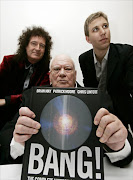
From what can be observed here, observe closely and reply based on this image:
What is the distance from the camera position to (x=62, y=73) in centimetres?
81

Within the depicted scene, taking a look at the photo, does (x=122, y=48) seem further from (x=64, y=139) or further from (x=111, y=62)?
(x=64, y=139)

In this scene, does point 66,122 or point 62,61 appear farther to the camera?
point 62,61

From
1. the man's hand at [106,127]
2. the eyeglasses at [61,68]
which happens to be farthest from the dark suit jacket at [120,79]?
the man's hand at [106,127]

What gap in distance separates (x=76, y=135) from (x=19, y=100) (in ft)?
2.66

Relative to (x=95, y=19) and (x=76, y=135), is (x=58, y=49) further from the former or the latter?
(x=76, y=135)

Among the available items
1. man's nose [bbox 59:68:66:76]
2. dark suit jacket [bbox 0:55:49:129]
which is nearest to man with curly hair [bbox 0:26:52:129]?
dark suit jacket [bbox 0:55:49:129]

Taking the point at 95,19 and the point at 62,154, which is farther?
the point at 95,19

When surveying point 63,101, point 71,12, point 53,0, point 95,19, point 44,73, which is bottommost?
point 63,101

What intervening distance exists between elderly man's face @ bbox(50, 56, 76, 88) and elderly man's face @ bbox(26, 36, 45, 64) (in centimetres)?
44

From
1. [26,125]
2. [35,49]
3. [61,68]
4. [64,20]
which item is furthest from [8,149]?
[64,20]

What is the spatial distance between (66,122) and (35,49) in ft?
3.24

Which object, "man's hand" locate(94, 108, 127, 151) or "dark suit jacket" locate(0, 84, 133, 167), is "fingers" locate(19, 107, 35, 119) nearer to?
"dark suit jacket" locate(0, 84, 133, 167)

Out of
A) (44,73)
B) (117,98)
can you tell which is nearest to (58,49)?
(44,73)

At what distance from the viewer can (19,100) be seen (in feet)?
3.62
